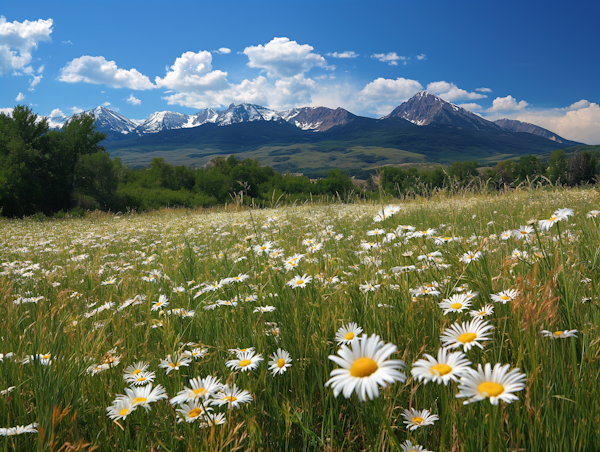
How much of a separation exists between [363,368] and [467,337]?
1.69 feet

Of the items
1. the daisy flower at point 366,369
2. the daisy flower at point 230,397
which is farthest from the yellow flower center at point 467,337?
the daisy flower at point 230,397

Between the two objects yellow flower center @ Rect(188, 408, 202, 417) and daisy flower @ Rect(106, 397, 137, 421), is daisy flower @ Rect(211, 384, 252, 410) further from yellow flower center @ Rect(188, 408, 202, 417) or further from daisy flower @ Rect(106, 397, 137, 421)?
daisy flower @ Rect(106, 397, 137, 421)

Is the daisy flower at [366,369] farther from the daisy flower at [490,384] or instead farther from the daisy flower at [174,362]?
the daisy flower at [174,362]

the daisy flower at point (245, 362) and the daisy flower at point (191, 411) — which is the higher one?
the daisy flower at point (245, 362)

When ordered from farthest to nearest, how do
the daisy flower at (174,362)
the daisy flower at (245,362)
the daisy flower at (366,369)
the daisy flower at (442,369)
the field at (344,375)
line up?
the daisy flower at (174,362) → the daisy flower at (245,362) → the field at (344,375) → the daisy flower at (442,369) → the daisy flower at (366,369)

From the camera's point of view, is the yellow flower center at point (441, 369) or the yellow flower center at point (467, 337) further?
the yellow flower center at point (467, 337)

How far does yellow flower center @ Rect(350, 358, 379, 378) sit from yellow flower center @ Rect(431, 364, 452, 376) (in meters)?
0.22

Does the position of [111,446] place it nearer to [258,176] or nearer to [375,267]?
[375,267]

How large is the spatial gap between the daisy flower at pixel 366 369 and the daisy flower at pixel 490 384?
0.52 ft

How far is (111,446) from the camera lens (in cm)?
130

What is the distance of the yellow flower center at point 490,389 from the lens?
0.71m

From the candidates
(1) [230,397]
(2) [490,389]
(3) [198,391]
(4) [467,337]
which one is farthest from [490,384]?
(3) [198,391]

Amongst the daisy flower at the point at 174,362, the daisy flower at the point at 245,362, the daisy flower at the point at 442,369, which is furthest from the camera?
the daisy flower at the point at 174,362

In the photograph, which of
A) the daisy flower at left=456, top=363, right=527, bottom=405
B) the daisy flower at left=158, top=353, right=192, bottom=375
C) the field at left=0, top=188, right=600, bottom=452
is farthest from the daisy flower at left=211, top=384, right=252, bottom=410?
the daisy flower at left=456, top=363, right=527, bottom=405
